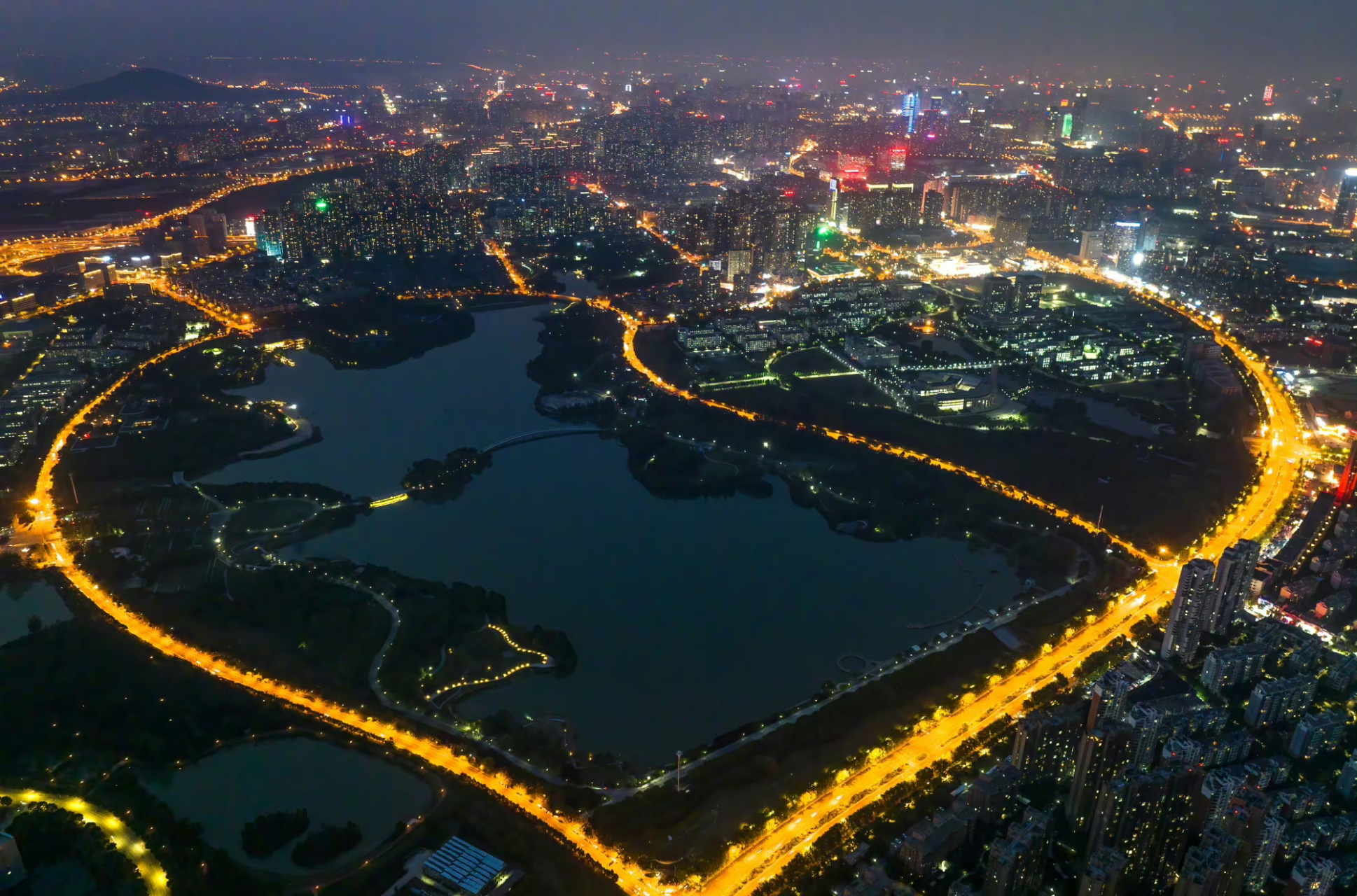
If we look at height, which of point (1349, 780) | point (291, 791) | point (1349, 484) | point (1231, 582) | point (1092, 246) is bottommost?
point (291, 791)

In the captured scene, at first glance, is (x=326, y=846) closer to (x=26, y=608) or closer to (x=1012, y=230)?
(x=26, y=608)

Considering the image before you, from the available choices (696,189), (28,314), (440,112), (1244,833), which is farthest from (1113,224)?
(440,112)

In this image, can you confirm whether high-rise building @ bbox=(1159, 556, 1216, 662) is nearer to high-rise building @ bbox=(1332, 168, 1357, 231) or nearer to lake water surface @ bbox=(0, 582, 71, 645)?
lake water surface @ bbox=(0, 582, 71, 645)

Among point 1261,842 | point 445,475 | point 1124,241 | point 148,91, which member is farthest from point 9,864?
point 148,91

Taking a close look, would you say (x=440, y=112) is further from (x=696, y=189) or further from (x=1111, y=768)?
(x=1111, y=768)

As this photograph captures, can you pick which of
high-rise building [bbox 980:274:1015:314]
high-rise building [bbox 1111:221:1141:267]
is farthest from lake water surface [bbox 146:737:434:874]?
high-rise building [bbox 1111:221:1141:267]

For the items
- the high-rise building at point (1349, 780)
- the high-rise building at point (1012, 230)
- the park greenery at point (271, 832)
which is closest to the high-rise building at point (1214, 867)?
the high-rise building at point (1349, 780)
